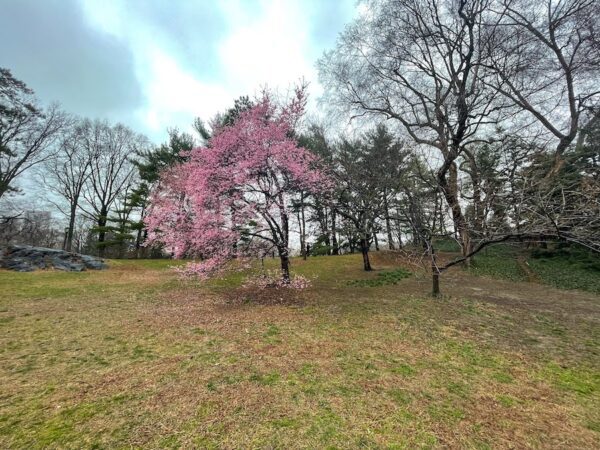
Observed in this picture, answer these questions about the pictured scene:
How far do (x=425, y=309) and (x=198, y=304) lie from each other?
5451 mm

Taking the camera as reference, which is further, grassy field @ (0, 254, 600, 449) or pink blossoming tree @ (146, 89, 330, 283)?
pink blossoming tree @ (146, 89, 330, 283)

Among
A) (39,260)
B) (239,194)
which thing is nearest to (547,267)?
(239,194)

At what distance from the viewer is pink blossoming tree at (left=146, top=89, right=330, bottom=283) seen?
671cm

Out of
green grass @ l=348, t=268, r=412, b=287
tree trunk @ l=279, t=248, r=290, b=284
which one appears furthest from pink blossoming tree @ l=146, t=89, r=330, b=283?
green grass @ l=348, t=268, r=412, b=287

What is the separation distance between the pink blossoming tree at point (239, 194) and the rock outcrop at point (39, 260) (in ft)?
29.5

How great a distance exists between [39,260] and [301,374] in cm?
1510

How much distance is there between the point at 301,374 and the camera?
327cm

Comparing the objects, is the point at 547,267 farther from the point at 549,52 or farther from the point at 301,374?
the point at 301,374

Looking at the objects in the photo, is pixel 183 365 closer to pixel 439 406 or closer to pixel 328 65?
pixel 439 406

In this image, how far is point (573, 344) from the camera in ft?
14.4

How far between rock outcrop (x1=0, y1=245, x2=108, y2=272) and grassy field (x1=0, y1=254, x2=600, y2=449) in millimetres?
6823

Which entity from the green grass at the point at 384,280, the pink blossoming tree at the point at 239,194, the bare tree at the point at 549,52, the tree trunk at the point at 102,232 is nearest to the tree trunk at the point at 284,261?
the pink blossoming tree at the point at 239,194

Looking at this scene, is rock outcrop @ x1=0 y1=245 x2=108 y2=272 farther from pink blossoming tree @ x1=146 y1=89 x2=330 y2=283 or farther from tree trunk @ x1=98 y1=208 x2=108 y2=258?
pink blossoming tree @ x1=146 y1=89 x2=330 y2=283

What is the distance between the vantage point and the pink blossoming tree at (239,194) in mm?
6707
